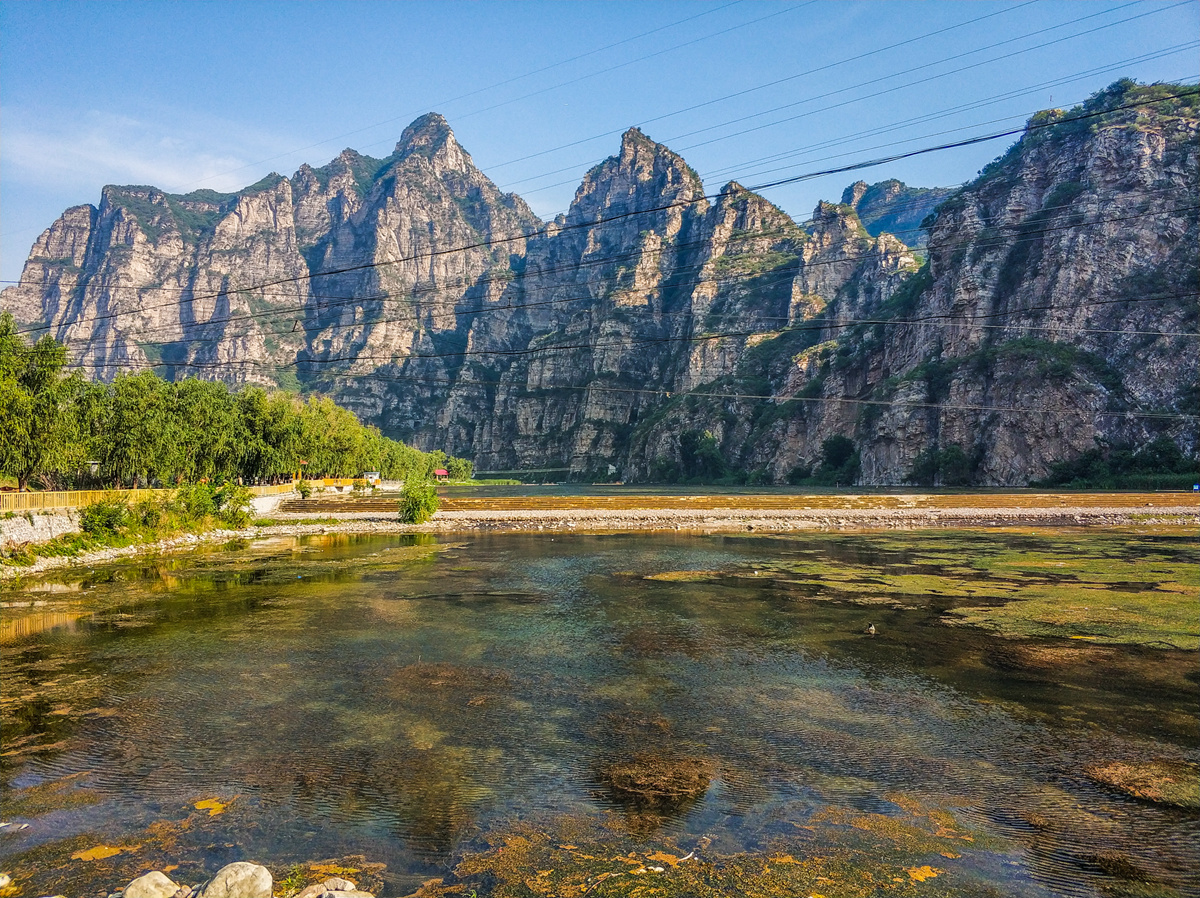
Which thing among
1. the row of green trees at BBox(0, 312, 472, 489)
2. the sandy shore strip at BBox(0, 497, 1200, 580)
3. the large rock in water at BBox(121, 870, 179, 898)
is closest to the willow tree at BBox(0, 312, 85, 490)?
the row of green trees at BBox(0, 312, 472, 489)

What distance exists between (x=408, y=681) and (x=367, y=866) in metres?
8.15

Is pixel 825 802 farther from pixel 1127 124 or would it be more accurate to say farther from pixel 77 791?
pixel 1127 124

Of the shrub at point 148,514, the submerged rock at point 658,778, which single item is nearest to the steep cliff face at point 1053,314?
the shrub at point 148,514

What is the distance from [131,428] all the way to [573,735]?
5566 cm

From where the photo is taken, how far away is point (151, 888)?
6598mm

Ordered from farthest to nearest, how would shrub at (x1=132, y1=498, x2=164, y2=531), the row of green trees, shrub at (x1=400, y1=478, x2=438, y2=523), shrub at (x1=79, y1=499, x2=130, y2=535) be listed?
shrub at (x1=400, y1=478, x2=438, y2=523)
shrub at (x1=132, y1=498, x2=164, y2=531)
the row of green trees
shrub at (x1=79, y1=499, x2=130, y2=535)

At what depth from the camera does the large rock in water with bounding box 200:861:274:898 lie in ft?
21.3

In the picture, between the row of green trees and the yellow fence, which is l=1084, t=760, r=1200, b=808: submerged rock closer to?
the yellow fence

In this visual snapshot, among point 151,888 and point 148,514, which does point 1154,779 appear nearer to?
point 151,888

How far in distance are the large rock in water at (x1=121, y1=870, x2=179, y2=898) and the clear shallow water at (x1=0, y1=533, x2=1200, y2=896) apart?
83 centimetres

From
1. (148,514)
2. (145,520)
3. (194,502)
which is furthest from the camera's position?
(194,502)

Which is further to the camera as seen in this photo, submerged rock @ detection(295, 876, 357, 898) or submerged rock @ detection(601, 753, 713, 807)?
submerged rock @ detection(601, 753, 713, 807)

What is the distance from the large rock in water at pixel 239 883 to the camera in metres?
6.50

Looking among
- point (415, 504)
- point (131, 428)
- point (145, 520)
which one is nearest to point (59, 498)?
point (145, 520)
